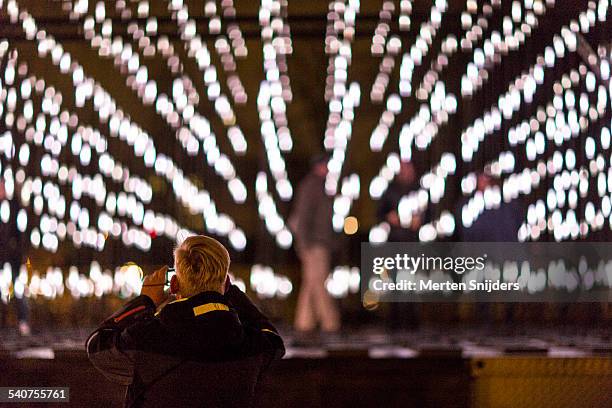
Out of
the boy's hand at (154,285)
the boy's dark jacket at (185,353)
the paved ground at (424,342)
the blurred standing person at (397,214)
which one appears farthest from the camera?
the blurred standing person at (397,214)

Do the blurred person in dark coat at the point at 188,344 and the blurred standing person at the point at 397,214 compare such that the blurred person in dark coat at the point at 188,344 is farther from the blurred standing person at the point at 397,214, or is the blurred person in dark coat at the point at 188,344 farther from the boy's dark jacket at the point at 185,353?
the blurred standing person at the point at 397,214

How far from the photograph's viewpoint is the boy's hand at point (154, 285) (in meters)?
2.50

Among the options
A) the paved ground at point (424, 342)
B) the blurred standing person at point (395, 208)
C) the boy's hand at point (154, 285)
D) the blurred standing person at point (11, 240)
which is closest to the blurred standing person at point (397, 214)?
the blurred standing person at point (395, 208)

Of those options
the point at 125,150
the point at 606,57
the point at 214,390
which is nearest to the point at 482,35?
the point at 606,57

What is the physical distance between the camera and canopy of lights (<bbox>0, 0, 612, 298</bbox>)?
5.80 metres

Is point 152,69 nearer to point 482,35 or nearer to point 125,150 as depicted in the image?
point 125,150

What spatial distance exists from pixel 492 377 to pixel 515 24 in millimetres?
2419

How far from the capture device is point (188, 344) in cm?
236

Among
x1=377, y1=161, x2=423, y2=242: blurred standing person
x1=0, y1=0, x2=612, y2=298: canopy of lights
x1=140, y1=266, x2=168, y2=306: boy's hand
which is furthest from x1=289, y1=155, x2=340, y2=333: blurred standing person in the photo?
x1=140, y1=266, x2=168, y2=306: boy's hand

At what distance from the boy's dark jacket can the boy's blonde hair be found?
27mm

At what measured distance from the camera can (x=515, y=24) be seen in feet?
19.4

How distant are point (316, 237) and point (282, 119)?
2192 millimetres

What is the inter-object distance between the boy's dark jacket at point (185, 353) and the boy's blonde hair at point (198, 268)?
27 millimetres

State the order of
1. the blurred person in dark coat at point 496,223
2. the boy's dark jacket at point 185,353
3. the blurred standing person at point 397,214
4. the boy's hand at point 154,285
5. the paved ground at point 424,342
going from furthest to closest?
the blurred standing person at point 397,214, the blurred person in dark coat at point 496,223, the paved ground at point 424,342, the boy's hand at point 154,285, the boy's dark jacket at point 185,353
